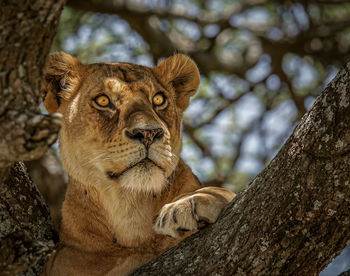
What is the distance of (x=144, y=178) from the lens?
349 cm

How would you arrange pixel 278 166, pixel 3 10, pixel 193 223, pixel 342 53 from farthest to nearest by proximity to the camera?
pixel 342 53 < pixel 193 223 < pixel 278 166 < pixel 3 10

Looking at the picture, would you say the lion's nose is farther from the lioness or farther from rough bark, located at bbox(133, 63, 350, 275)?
rough bark, located at bbox(133, 63, 350, 275)

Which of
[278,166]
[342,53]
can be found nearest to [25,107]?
[278,166]

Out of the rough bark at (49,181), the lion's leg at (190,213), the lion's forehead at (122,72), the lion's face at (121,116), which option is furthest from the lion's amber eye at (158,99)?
the rough bark at (49,181)

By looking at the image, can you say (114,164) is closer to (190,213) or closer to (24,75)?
(190,213)

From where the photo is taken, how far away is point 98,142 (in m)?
3.71

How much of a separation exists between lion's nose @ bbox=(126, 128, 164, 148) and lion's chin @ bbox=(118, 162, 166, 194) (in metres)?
0.16

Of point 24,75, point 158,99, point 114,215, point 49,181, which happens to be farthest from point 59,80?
point 24,75

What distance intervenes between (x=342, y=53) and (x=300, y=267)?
4.48m

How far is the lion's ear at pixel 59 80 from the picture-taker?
4.09 m

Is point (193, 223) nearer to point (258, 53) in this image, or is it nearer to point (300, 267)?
point (300, 267)

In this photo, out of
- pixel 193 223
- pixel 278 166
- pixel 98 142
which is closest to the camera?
pixel 278 166

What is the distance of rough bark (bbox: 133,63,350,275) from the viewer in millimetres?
2465

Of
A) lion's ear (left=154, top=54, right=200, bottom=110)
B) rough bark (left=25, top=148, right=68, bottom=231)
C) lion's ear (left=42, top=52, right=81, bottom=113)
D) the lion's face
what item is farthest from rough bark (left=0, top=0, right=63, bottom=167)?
rough bark (left=25, top=148, right=68, bottom=231)
